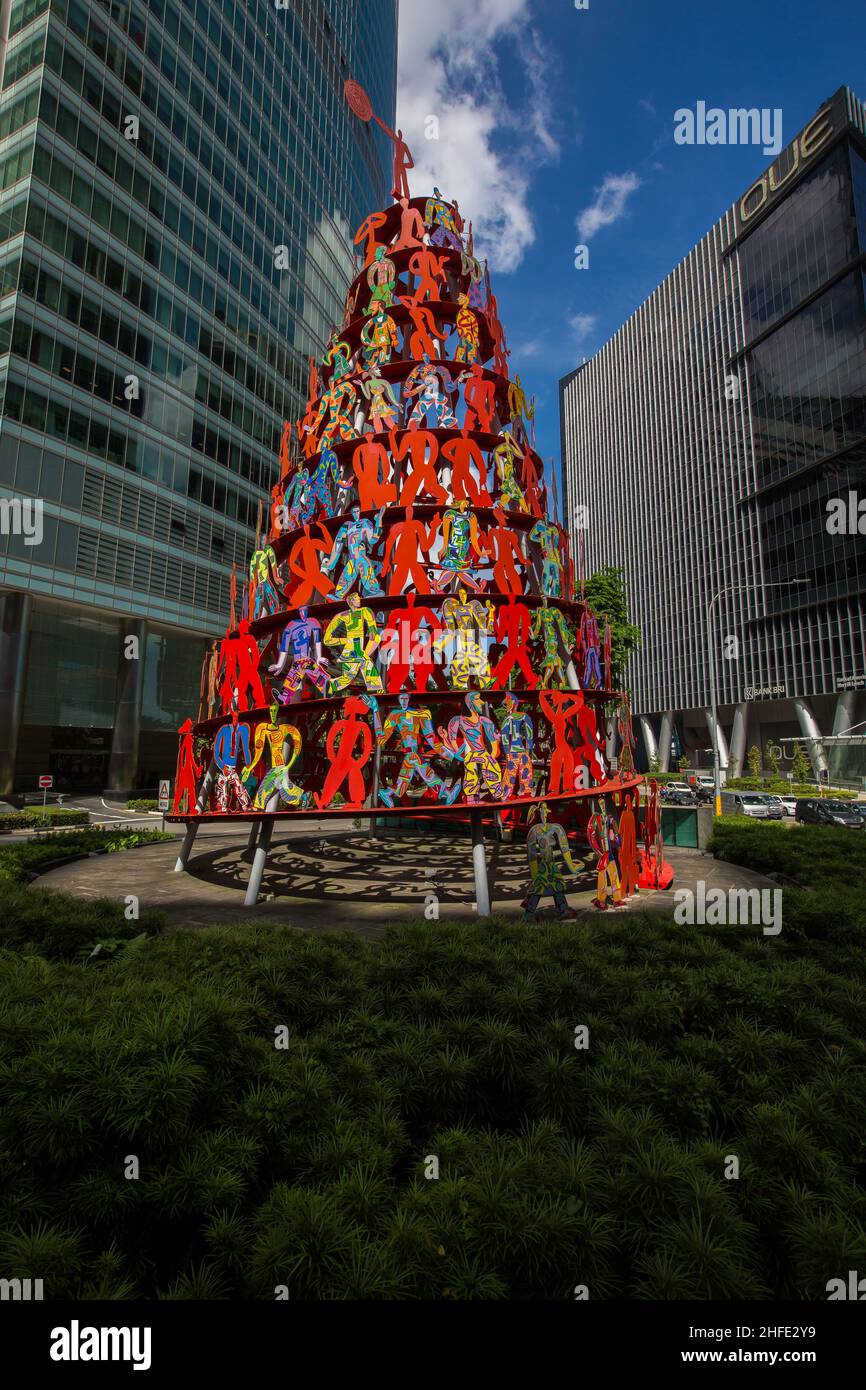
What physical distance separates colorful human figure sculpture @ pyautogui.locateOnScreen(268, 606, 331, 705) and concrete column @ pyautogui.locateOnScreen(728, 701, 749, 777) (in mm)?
84842

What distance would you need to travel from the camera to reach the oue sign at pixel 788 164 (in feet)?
257

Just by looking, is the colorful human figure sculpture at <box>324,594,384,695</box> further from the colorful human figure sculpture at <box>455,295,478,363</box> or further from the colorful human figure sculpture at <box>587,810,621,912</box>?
the colorful human figure sculpture at <box>455,295,478,363</box>

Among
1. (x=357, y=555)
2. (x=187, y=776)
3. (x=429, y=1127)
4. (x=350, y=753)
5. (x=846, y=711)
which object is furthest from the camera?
(x=846, y=711)

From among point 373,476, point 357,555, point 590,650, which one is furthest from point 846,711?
point 357,555

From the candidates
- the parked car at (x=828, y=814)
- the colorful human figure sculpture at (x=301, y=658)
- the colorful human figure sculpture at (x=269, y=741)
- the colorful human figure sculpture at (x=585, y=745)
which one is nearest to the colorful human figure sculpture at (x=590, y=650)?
the colorful human figure sculpture at (x=585, y=745)

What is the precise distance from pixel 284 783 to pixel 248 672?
3.27m

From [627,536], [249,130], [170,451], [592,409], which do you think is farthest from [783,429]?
[170,451]

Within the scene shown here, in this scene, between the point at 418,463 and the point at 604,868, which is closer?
the point at 604,868

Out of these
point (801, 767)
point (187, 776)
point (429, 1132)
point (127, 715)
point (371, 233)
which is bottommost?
point (429, 1132)

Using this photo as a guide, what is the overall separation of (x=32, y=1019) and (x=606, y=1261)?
4278mm

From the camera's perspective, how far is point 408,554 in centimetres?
1510

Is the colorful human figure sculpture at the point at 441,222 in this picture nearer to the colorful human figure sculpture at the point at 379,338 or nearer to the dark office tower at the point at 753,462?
the colorful human figure sculpture at the point at 379,338

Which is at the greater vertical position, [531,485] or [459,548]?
[531,485]

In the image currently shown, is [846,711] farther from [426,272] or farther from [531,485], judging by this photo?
[426,272]
